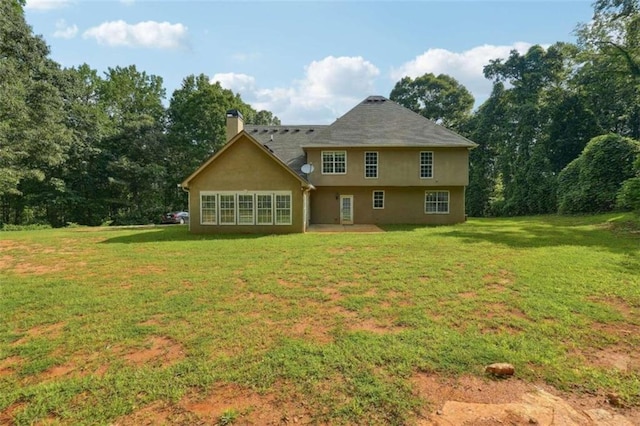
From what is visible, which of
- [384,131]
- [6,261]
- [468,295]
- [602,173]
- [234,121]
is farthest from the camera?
[602,173]

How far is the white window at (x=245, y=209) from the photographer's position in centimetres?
1586

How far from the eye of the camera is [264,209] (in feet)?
51.8

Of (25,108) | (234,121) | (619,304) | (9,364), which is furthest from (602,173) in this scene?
(25,108)

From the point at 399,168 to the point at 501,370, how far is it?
54.2 ft

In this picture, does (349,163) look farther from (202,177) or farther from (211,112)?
(211,112)

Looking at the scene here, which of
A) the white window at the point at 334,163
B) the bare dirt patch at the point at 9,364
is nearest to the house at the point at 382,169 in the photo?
the white window at the point at 334,163

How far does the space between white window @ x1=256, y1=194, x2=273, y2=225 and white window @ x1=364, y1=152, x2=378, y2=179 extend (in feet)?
22.1

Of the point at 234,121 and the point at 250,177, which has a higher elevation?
the point at 234,121

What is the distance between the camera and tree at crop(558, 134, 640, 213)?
20.3 m

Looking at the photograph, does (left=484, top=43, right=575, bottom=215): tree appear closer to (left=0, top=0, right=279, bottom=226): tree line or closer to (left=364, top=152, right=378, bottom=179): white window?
(left=364, top=152, right=378, bottom=179): white window

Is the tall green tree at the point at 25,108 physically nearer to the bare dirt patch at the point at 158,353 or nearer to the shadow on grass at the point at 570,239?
the bare dirt patch at the point at 158,353

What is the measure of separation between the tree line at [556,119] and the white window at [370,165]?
12.1 metres

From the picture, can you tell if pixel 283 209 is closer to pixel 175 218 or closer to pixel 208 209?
pixel 208 209

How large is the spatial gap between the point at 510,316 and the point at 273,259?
6178 mm
